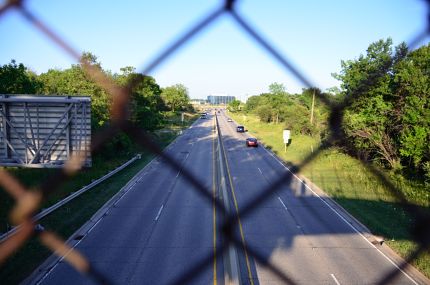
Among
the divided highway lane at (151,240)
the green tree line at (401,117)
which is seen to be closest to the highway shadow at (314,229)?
the divided highway lane at (151,240)

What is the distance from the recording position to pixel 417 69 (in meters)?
19.0

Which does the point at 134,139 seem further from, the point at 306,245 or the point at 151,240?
the point at 306,245

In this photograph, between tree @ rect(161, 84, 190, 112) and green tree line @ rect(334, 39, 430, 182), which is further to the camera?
tree @ rect(161, 84, 190, 112)

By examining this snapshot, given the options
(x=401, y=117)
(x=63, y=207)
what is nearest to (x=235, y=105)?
(x=401, y=117)

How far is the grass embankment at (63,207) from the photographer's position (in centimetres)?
1048

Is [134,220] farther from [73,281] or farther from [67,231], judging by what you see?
[73,281]

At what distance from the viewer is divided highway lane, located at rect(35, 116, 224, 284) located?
1064 centimetres

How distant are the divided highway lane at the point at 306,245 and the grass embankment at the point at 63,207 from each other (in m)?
5.88

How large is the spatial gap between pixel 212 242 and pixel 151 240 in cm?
216

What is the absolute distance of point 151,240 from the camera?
13.2 metres

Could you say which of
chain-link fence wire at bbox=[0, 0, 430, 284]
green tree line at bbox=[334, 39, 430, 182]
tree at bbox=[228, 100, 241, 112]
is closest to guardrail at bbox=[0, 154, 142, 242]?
chain-link fence wire at bbox=[0, 0, 430, 284]

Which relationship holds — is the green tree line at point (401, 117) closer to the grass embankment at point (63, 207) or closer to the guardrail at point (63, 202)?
the grass embankment at point (63, 207)

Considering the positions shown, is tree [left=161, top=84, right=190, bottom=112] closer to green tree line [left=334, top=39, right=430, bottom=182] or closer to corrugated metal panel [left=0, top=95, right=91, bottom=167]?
green tree line [left=334, top=39, right=430, bottom=182]

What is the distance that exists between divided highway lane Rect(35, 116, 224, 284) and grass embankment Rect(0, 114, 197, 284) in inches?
29.5
